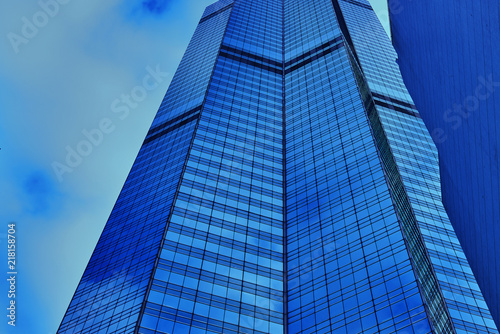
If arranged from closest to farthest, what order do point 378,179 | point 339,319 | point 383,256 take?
1. point 339,319
2. point 383,256
3. point 378,179

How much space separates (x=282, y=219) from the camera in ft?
231

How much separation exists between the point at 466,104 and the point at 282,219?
3623 centimetres

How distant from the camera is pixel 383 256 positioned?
2186 inches

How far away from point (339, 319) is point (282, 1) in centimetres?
12187

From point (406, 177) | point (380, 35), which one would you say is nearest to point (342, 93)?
point (406, 177)

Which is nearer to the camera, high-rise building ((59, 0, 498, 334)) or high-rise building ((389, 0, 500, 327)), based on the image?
high-rise building ((389, 0, 500, 327))

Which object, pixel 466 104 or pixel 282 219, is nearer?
pixel 466 104

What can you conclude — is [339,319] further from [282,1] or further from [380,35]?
[282,1]

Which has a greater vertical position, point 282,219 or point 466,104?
point 282,219

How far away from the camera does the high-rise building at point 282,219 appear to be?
169 feet

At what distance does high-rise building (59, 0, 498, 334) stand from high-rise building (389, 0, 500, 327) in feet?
21.1

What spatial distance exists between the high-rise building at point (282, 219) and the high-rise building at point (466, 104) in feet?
21.1

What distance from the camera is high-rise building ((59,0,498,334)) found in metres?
51.6

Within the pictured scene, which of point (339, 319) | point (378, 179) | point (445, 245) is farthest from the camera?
point (378, 179)
